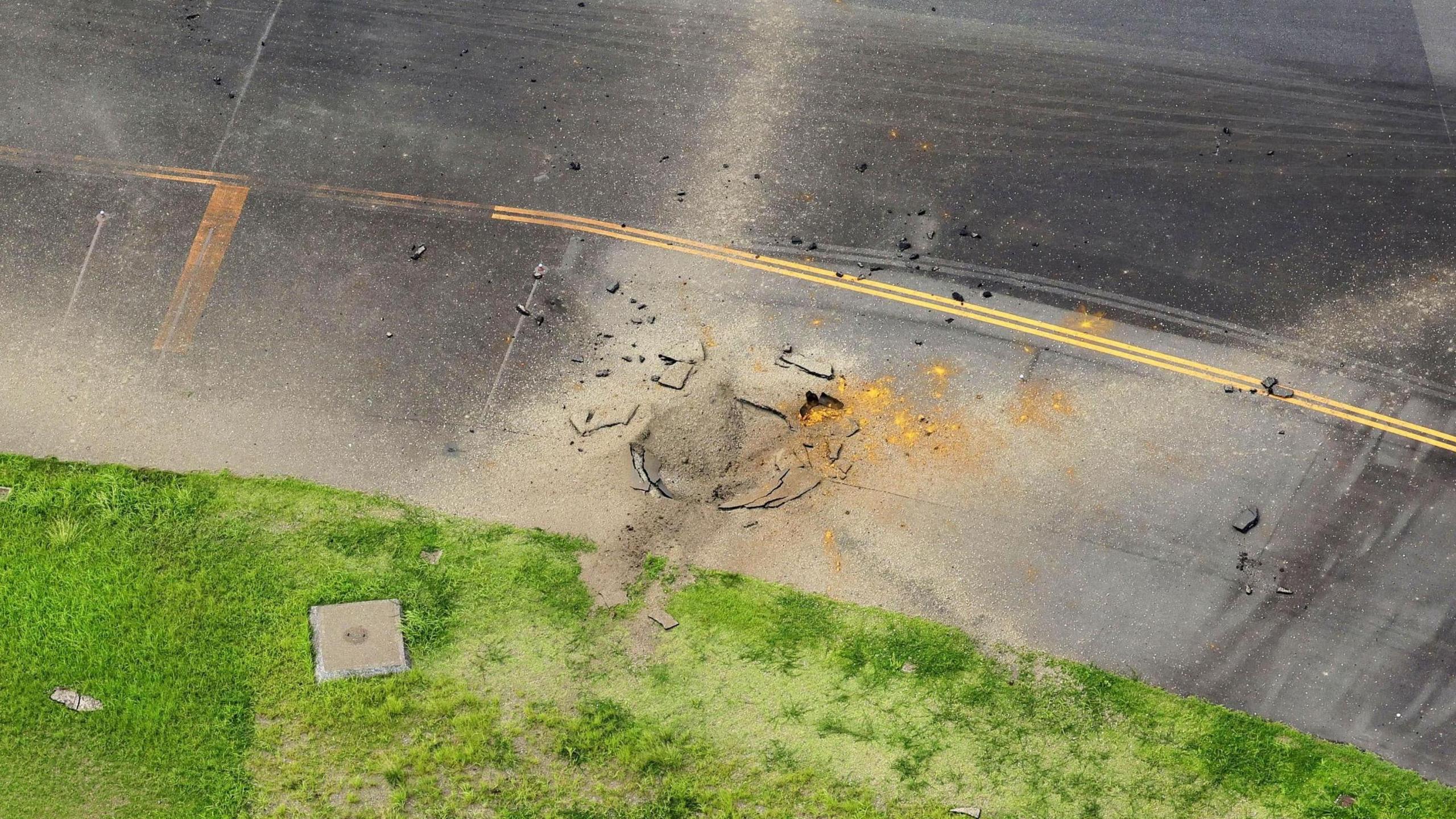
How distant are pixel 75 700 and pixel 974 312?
29.3 ft

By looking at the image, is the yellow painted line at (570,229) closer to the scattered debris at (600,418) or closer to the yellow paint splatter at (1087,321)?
the yellow paint splatter at (1087,321)

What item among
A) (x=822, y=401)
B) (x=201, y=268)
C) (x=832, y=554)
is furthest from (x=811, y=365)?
(x=201, y=268)

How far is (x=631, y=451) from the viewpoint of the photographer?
34.5ft

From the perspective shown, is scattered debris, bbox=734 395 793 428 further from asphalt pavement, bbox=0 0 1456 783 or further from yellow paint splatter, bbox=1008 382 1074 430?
yellow paint splatter, bbox=1008 382 1074 430

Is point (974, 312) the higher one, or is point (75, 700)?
point (974, 312)

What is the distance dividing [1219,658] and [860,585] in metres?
3.28

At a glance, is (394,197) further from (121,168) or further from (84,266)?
(84,266)

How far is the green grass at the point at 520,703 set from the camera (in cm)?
909

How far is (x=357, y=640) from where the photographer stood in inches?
377

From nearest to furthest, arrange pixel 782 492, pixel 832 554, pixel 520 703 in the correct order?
pixel 520 703 < pixel 832 554 < pixel 782 492

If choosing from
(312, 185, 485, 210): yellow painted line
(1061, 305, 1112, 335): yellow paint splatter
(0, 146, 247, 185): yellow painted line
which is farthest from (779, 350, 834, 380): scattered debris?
(0, 146, 247, 185): yellow painted line

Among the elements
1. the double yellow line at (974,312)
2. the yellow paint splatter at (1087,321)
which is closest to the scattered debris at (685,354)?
the double yellow line at (974,312)

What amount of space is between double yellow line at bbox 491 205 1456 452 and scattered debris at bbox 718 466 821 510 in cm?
212

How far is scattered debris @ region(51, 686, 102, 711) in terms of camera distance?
9.25 meters
